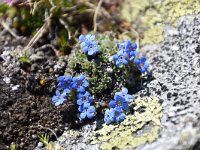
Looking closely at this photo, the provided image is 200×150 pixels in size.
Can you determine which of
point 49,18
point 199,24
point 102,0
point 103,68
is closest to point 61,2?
point 49,18

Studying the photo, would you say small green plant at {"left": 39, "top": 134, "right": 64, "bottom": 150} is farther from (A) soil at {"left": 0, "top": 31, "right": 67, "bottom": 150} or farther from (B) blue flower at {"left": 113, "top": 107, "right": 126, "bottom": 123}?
(B) blue flower at {"left": 113, "top": 107, "right": 126, "bottom": 123}

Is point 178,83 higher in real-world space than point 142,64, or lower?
lower

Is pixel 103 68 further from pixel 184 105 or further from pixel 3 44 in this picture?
pixel 3 44

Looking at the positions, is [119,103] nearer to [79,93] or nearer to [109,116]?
[109,116]

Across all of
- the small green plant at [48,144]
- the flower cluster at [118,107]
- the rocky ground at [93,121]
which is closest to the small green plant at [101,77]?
the flower cluster at [118,107]

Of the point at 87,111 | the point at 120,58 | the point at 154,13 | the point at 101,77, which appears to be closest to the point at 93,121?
the point at 87,111

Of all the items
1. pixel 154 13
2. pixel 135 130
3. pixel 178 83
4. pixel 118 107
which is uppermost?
pixel 154 13

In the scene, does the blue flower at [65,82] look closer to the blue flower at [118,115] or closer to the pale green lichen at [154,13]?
the blue flower at [118,115]
